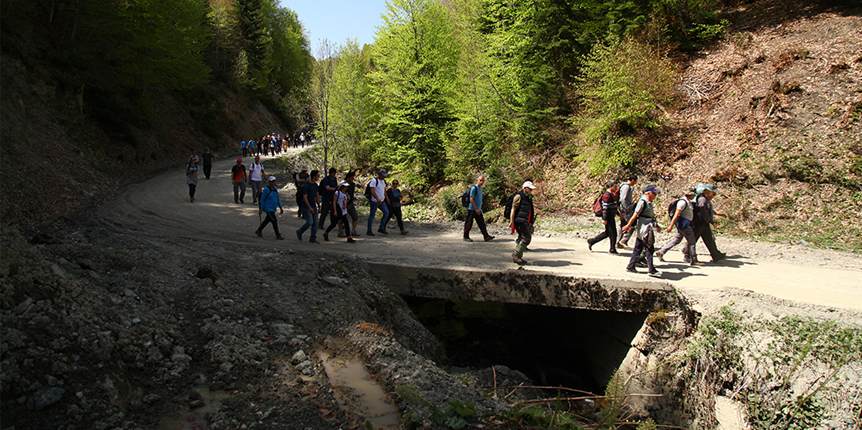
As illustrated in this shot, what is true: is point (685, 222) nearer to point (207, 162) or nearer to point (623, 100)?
point (623, 100)

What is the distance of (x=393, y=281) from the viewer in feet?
29.5

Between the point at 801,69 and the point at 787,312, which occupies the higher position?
the point at 801,69

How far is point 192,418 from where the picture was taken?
13.0 ft

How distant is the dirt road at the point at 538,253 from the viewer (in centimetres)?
793

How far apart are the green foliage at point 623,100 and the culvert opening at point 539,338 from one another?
7.76 metres

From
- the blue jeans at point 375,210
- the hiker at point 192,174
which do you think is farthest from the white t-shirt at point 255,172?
the blue jeans at point 375,210

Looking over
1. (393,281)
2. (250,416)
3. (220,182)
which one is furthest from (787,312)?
(220,182)

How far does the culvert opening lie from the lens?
8969mm

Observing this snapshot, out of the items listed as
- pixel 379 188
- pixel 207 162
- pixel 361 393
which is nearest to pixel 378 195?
pixel 379 188

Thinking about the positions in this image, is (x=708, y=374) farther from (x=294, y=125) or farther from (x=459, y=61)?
(x=294, y=125)

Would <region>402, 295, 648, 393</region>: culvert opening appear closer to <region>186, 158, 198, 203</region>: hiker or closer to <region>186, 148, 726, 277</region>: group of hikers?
<region>186, 148, 726, 277</region>: group of hikers

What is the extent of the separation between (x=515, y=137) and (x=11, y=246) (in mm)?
17838

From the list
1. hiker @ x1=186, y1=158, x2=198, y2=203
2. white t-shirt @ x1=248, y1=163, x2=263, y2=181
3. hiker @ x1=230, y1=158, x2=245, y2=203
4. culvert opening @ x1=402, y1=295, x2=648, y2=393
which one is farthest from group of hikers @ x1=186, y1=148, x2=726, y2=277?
hiker @ x1=186, y1=158, x2=198, y2=203

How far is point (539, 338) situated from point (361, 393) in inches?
294
